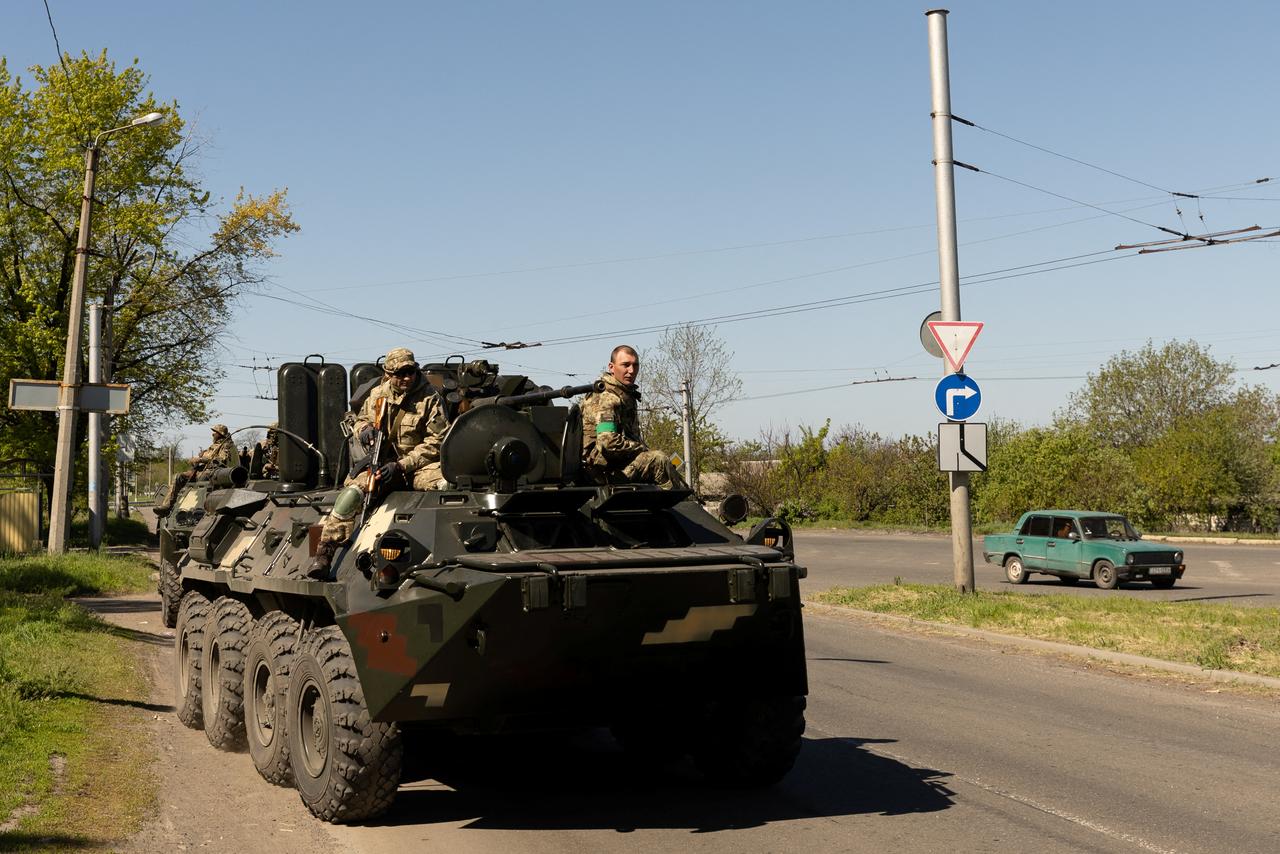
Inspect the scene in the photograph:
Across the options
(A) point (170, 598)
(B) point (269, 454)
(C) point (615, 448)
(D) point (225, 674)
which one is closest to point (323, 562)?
(C) point (615, 448)

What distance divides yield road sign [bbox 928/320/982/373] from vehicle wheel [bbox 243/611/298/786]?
1002cm

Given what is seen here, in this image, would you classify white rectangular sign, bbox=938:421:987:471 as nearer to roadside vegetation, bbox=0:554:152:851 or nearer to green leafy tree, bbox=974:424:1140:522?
roadside vegetation, bbox=0:554:152:851

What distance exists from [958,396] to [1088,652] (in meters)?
4.06

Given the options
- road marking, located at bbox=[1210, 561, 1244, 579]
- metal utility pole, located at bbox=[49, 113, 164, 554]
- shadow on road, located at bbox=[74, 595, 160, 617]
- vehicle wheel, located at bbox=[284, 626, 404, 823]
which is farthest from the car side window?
vehicle wheel, located at bbox=[284, 626, 404, 823]

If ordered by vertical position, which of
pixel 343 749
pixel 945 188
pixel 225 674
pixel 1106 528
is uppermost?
pixel 945 188

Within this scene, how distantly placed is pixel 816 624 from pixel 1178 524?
38.2 m

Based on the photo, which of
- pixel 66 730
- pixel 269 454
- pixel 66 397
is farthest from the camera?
pixel 66 397

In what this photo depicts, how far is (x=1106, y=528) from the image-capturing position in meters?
24.8

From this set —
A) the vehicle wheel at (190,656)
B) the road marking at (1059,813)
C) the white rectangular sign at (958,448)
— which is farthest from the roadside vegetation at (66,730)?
the white rectangular sign at (958,448)

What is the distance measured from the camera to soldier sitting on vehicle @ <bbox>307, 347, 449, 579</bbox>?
764 cm

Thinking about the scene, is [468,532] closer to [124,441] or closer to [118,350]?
[124,441]

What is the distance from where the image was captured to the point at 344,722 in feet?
22.2

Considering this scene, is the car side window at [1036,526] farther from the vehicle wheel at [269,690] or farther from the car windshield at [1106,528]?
the vehicle wheel at [269,690]

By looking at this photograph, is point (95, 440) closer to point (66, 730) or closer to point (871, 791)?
point (66, 730)
